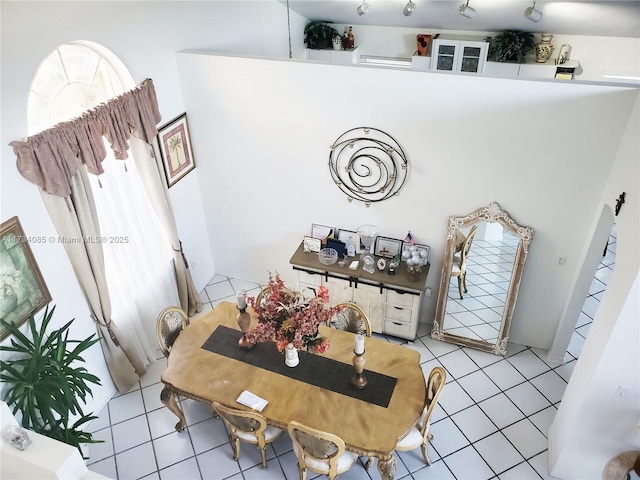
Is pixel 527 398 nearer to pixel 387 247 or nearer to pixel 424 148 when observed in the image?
pixel 387 247

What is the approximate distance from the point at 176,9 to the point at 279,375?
3481mm

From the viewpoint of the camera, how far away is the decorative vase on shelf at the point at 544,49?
6688mm

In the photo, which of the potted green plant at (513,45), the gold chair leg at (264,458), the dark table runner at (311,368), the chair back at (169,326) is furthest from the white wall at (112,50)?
the potted green plant at (513,45)

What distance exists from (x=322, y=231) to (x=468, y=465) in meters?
2.62

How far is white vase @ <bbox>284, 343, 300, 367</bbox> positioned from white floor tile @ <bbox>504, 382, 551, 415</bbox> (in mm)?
2163

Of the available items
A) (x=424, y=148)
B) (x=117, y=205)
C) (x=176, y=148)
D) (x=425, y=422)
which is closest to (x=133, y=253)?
(x=117, y=205)

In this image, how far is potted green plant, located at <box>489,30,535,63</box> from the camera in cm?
667

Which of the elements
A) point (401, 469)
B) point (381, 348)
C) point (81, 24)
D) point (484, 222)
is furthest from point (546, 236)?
point (81, 24)

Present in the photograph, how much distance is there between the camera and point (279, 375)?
3949 mm

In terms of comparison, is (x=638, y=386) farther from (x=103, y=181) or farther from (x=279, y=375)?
(x=103, y=181)

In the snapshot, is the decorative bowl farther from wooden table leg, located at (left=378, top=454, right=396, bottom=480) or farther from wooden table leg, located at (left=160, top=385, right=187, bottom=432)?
wooden table leg, located at (left=378, top=454, right=396, bottom=480)

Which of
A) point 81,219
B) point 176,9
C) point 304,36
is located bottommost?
point 81,219

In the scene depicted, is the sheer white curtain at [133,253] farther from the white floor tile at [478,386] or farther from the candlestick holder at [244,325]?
the white floor tile at [478,386]

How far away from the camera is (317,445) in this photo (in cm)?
343
